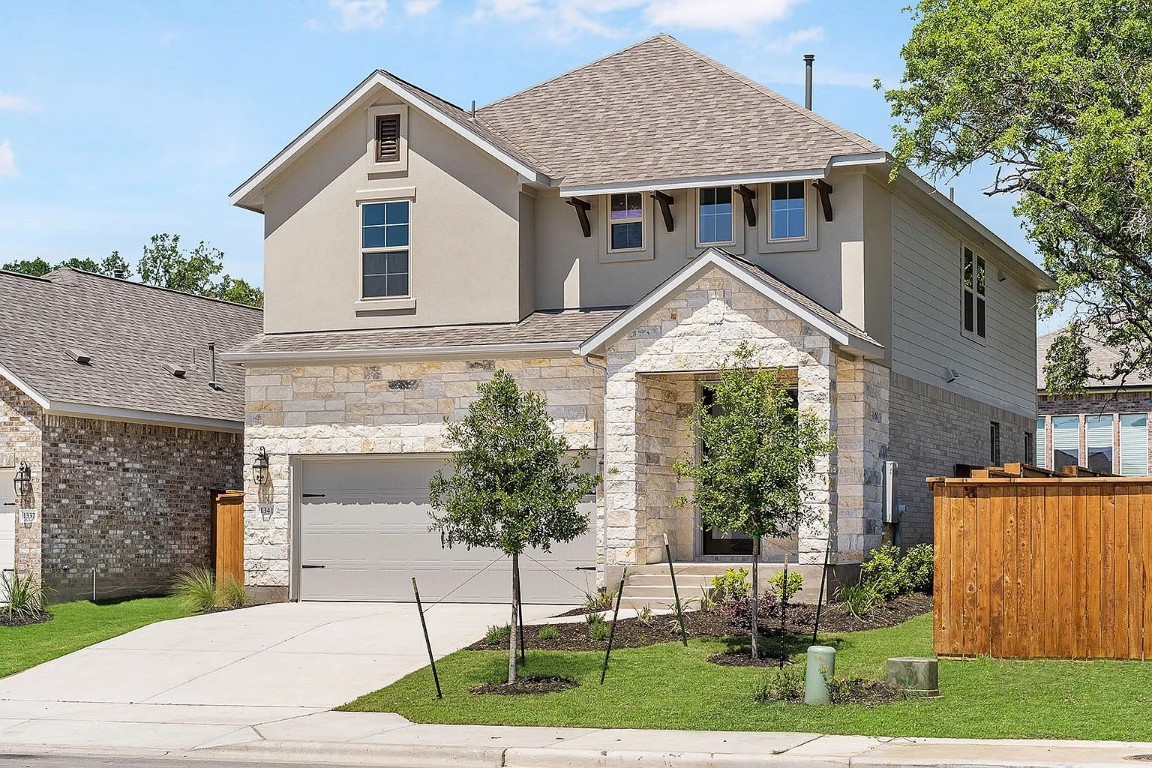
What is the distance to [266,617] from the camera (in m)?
21.7

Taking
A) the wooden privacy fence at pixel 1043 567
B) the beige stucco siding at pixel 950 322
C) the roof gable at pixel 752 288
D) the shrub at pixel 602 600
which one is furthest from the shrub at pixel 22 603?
the wooden privacy fence at pixel 1043 567

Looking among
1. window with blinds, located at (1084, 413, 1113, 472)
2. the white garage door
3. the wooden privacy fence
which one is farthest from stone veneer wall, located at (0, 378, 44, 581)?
window with blinds, located at (1084, 413, 1113, 472)

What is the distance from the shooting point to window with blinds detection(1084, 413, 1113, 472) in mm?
40969

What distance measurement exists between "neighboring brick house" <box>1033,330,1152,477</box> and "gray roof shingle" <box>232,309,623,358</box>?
21.3 m

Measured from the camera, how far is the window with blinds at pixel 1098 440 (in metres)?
41.0

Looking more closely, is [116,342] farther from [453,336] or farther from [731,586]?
[731,586]

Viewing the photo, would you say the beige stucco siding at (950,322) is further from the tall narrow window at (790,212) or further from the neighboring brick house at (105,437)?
the neighboring brick house at (105,437)

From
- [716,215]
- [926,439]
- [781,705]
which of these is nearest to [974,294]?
[926,439]

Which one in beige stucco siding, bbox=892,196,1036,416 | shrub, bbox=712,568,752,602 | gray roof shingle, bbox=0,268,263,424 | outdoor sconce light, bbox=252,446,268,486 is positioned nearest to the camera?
shrub, bbox=712,568,752,602

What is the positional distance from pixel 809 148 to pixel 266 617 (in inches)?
431

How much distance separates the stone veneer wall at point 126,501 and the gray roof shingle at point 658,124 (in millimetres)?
8854

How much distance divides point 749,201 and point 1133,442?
2263cm

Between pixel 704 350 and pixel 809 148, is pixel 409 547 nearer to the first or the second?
pixel 704 350

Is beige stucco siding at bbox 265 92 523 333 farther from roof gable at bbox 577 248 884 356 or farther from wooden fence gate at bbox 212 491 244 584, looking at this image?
wooden fence gate at bbox 212 491 244 584
